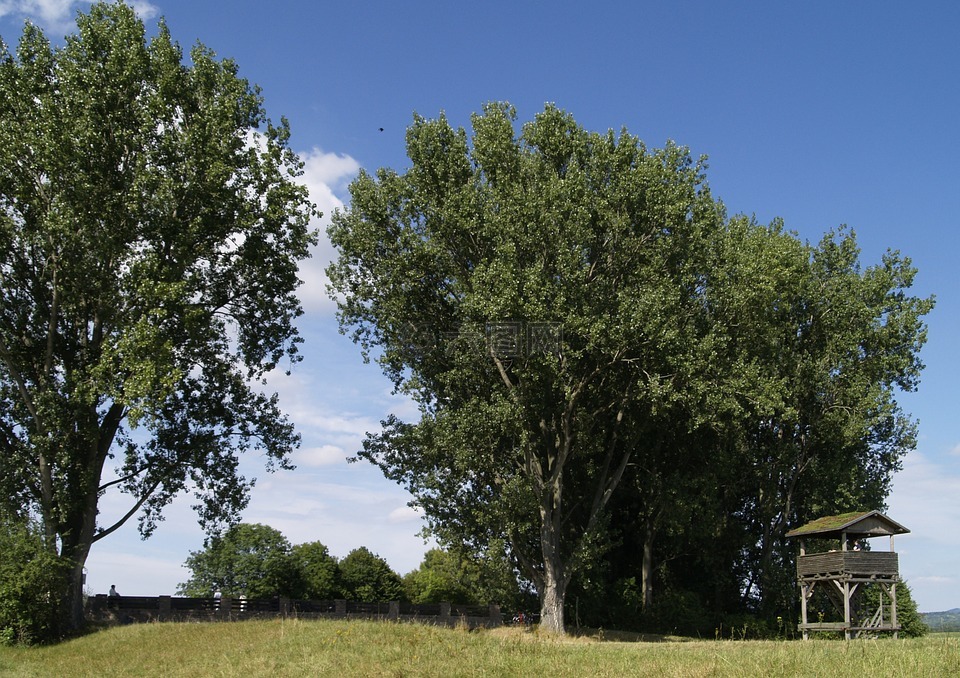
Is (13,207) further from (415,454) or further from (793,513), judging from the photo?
(793,513)

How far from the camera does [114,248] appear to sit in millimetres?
28344

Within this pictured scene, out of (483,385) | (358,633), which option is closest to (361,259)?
(483,385)

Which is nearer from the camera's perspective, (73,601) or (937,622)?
(73,601)

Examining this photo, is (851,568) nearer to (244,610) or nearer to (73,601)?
(244,610)

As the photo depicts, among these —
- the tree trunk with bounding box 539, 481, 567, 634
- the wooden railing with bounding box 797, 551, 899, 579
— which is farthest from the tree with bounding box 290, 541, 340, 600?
the wooden railing with bounding box 797, 551, 899, 579

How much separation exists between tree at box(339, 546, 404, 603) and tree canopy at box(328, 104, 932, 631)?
29.4 metres

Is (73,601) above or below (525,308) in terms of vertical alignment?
below

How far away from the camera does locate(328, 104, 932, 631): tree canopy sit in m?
29.3

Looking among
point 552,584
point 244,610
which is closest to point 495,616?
point 552,584

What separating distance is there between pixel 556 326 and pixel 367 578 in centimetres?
4227

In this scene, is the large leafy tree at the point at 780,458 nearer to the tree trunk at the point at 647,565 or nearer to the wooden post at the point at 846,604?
the tree trunk at the point at 647,565

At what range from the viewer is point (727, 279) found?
3131 centimetres

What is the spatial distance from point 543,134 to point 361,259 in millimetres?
8961

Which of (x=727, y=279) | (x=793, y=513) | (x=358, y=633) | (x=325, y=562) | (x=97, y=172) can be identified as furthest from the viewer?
(x=325, y=562)
